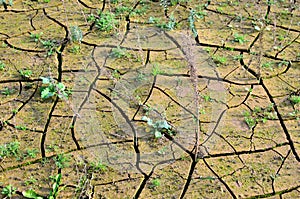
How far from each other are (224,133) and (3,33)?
267cm

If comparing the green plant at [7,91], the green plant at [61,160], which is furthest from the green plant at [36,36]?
the green plant at [61,160]

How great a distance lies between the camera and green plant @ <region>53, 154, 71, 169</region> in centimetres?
410

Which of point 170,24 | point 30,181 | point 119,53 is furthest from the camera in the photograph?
point 170,24

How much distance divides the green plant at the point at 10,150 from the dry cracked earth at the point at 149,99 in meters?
0.01

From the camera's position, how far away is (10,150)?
423 centimetres

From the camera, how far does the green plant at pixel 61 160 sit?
4.10m

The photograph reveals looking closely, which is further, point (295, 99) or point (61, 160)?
point (295, 99)

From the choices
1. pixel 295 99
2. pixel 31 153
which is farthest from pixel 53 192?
pixel 295 99

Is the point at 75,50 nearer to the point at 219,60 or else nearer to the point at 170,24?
the point at 170,24

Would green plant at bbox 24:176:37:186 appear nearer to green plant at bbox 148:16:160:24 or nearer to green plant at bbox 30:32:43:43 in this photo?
green plant at bbox 30:32:43:43

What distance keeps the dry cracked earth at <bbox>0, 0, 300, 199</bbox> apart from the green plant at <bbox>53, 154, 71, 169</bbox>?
0.01 m

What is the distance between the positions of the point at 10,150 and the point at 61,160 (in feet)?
1.46

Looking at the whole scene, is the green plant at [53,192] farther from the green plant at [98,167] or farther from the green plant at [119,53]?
the green plant at [119,53]

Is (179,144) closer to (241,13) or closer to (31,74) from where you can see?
(31,74)
